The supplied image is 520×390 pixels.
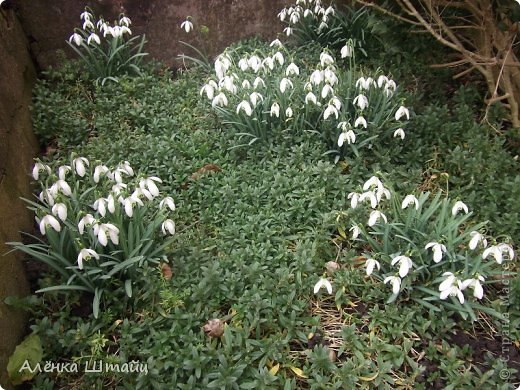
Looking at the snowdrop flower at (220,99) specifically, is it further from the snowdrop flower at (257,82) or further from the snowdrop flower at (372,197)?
the snowdrop flower at (372,197)

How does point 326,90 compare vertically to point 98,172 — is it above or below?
above

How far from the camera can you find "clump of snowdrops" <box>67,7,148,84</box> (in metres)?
3.65

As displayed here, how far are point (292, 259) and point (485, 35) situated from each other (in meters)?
2.16

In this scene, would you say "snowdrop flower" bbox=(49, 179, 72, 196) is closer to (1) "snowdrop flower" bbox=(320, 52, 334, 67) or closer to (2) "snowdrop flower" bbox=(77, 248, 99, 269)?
(2) "snowdrop flower" bbox=(77, 248, 99, 269)

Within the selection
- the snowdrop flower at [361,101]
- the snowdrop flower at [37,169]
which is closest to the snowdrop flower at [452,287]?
the snowdrop flower at [361,101]

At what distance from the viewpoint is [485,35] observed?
3.17m

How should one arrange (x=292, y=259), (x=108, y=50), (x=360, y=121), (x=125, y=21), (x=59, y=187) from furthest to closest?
(x=108, y=50)
(x=125, y=21)
(x=360, y=121)
(x=292, y=259)
(x=59, y=187)

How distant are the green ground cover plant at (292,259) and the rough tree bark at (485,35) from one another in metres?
0.30

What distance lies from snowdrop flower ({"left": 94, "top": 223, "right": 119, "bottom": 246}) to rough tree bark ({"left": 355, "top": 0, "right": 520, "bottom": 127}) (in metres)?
2.25

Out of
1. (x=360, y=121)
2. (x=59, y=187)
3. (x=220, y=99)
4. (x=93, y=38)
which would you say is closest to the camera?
(x=59, y=187)

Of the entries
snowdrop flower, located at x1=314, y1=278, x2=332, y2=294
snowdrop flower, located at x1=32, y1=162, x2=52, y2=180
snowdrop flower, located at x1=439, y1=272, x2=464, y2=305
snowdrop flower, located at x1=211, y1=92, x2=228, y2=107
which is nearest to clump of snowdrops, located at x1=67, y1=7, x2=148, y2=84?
snowdrop flower, located at x1=211, y1=92, x2=228, y2=107

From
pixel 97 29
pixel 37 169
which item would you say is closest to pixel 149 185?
pixel 37 169

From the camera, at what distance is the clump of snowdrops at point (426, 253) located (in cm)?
209

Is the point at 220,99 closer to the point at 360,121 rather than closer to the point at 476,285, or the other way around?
the point at 360,121
